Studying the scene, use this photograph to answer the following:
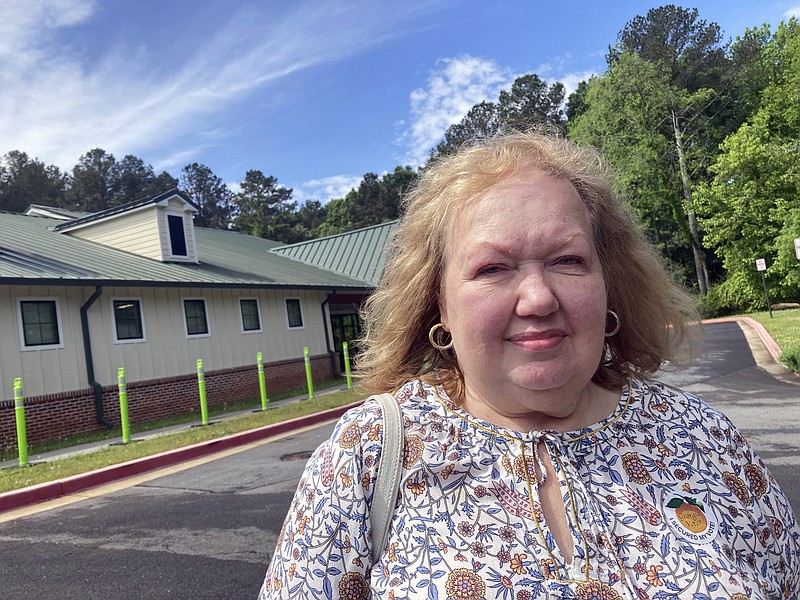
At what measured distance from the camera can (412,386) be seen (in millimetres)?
1681

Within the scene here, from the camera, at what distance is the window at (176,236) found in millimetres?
18078

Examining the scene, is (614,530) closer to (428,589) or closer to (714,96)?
(428,589)

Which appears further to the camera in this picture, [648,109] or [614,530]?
[648,109]

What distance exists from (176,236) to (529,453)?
18249 millimetres

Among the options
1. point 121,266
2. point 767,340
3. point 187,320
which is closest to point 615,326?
point 121,266

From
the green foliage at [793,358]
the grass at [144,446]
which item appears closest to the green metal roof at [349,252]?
the grass at [144,446]

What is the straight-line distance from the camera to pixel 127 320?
14.8 metres

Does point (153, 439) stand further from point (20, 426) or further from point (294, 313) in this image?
point (294, 313)

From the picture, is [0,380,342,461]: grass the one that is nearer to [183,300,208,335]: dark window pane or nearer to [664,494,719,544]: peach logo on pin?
[183,300,208,335]: dark window pane

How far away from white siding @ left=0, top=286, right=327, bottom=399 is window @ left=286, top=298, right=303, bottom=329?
21cm

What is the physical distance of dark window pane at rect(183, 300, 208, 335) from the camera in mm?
16500

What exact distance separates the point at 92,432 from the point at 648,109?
3767cm

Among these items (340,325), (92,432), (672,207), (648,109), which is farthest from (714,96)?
(92,432)

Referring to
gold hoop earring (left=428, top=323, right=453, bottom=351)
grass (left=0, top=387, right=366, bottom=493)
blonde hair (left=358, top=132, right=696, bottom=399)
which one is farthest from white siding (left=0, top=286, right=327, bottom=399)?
gold hoop earring (left=428, top=323, right=453, bottom=351)
